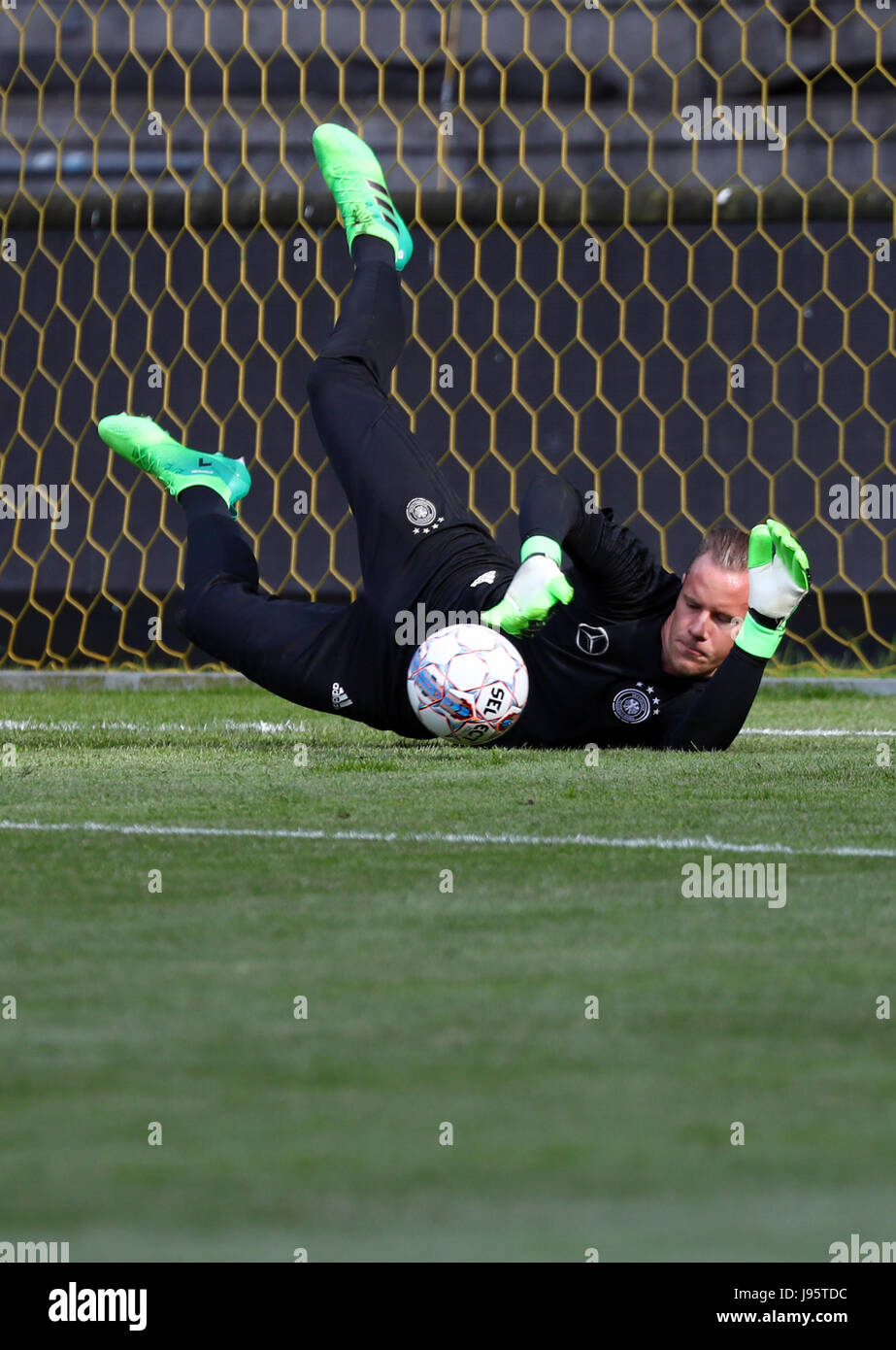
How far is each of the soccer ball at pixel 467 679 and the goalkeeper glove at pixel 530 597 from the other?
3.7 inches

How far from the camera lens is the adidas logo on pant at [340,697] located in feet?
9.59

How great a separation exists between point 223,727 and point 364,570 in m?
0.58
